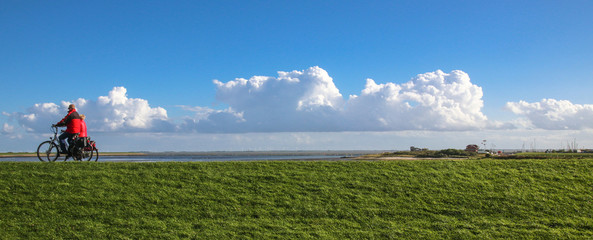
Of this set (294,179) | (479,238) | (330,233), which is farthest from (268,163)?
(479,238)

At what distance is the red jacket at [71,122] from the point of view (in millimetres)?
17234

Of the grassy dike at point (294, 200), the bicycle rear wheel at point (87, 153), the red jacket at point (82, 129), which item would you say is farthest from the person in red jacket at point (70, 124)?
the grassy dike at point (294, 200)

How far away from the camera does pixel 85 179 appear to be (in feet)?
45.5

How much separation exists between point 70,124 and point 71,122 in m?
0.14

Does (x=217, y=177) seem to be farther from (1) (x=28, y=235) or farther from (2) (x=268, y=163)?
(1) (x=28, y=235)

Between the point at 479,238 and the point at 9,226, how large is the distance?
42.4ft

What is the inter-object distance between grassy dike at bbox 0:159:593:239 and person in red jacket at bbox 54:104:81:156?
2.30 metres

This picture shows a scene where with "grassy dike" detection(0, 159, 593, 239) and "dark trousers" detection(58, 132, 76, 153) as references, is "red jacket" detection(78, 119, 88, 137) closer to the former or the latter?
"dark trousers" detection(58, 132, 76, 153)

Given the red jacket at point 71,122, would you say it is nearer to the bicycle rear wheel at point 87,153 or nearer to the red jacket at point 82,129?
the red jacket at point 82,129

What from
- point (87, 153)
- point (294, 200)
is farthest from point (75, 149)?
point (294, 200)

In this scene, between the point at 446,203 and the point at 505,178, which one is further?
the point at 505,178

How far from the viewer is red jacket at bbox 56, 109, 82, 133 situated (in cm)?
1723

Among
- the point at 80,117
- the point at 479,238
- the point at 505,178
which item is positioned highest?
the point at 80,117

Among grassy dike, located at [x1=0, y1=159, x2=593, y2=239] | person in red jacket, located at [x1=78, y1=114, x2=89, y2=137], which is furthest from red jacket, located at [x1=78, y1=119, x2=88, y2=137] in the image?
grassy dike, located at [x1=0, y1=159, x2=593, y2=239]
